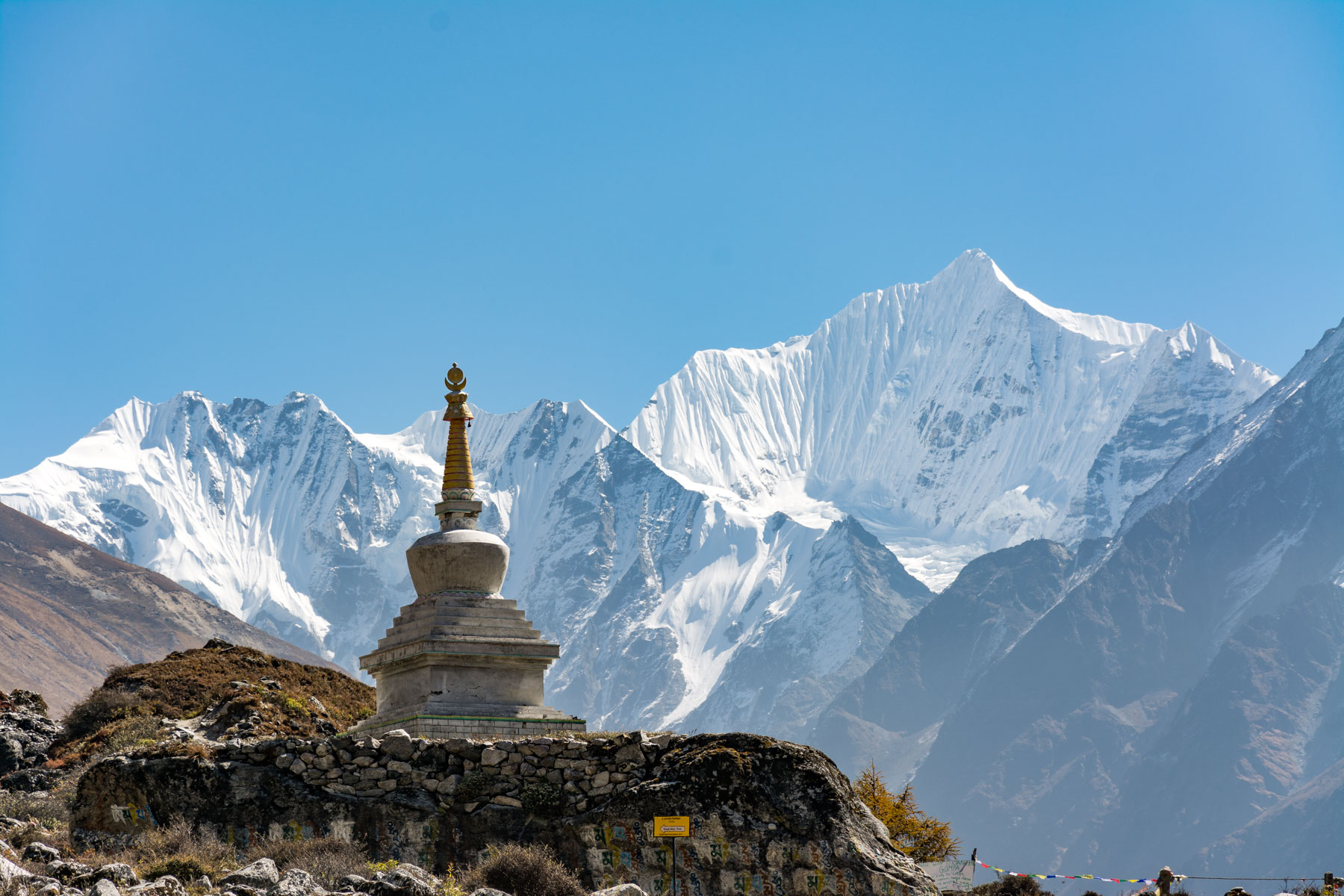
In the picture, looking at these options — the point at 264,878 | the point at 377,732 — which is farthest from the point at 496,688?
the point at 264,878

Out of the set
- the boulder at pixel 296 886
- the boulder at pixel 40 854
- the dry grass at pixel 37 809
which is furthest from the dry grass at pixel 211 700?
the boulder at pixel 296 886

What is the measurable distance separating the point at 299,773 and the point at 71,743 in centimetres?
1734

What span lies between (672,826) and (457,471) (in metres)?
16.1

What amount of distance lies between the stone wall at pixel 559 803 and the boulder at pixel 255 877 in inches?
128

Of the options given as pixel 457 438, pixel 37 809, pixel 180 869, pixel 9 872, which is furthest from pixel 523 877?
pixel 457 438

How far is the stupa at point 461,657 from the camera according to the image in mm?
27719

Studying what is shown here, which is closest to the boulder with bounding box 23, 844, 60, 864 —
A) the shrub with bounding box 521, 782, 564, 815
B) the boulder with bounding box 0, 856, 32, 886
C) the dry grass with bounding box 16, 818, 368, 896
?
the dry grass with bounding box 16, 818, 368, 896

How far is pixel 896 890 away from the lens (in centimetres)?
Result: 1817

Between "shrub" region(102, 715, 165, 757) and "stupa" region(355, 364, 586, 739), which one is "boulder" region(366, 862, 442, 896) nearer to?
"stupa" region(355, 364, 586, 739)

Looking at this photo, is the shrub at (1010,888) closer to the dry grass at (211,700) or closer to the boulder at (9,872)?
the boulder at (9,872)

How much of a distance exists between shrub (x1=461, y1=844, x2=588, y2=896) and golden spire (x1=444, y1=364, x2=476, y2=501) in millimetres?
15008

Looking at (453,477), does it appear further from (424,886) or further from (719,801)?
(424,886)

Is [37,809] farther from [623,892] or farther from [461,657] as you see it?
[623,892]

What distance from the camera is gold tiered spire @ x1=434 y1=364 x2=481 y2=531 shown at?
104 feet
